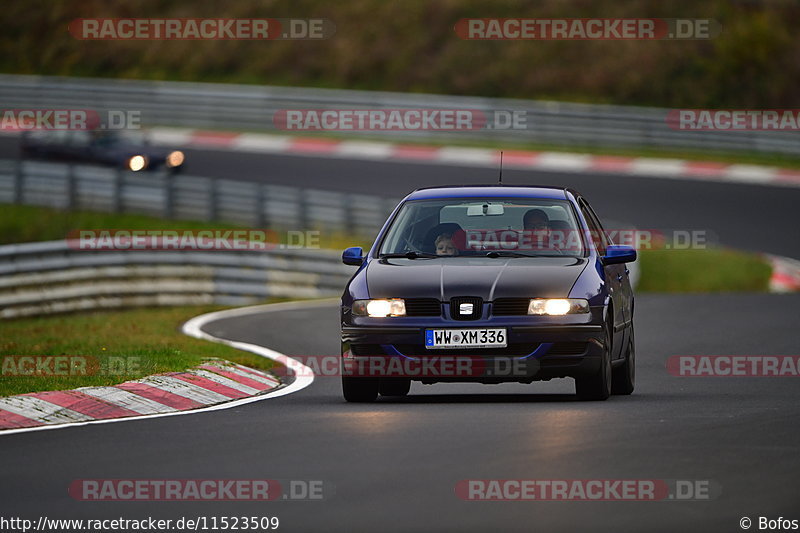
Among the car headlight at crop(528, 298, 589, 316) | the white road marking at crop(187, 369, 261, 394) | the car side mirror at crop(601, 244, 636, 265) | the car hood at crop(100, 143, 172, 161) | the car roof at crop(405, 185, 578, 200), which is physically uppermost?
the car hood at crop(100, 143, 172, 161)

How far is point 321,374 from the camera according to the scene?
14562 millimetres

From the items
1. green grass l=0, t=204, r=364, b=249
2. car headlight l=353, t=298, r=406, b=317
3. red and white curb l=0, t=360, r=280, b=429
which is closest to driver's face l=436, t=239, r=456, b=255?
car headlight l=353, t=298, r=406, b=317

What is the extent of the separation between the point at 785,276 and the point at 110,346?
45.0 ft

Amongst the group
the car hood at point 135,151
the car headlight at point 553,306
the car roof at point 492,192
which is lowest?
the car headlight at point 553,306

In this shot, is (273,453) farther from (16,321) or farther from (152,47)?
(152,47)

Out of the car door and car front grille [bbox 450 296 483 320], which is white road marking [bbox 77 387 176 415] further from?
the car door

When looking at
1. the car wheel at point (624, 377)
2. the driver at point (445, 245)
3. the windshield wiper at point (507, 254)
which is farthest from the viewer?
the car wheel at point (624, 377)

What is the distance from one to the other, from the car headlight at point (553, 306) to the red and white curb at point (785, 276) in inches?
594

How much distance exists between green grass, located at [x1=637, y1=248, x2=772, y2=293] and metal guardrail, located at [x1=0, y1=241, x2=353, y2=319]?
5.93 m

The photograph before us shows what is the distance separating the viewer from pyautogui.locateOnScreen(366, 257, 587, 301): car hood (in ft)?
36.9

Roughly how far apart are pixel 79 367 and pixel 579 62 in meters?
33.4

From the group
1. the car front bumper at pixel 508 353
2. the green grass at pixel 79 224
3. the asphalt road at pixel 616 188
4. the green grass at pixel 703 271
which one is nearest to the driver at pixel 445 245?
the car front bumper at pixel 508 353

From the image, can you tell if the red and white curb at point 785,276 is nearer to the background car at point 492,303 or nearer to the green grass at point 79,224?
the green grass at point 79,224

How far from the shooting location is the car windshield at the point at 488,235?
476 inches
